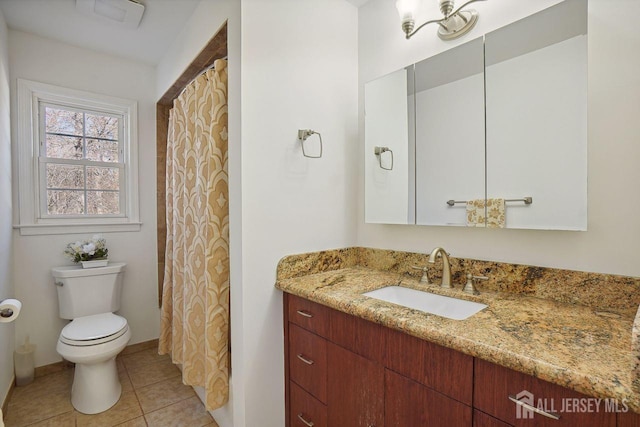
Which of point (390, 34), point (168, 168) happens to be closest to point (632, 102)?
point (390, 34)

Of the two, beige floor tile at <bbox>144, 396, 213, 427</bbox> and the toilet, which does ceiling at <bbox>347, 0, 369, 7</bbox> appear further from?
beige floor tile at <bbox>144, 396, 213, 427</bbox>

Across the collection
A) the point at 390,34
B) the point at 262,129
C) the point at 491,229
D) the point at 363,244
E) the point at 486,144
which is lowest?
the point at 363,244

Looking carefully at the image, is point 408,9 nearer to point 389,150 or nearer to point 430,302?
point 389,150

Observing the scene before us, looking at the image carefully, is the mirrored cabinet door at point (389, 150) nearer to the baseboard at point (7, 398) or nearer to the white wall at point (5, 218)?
the white wall at point (5, 218)

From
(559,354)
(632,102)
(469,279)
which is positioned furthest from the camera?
(469,279)

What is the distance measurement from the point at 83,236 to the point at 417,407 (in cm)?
267

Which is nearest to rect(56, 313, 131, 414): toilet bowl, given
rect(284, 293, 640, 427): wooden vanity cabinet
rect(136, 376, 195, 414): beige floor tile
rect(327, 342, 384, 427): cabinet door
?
rect(136, 376, 195, 414): beige floor tile

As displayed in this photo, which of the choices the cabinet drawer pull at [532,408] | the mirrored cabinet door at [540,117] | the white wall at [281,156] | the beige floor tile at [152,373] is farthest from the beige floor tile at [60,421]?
the mirrored cabinet door at [540,117]

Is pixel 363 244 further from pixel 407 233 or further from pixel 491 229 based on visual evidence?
pixel 491 229

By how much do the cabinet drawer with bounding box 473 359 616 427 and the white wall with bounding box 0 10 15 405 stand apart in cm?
252

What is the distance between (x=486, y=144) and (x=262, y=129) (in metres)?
1.03

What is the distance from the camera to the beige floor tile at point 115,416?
1.72 metres

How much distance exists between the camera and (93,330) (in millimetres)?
1914

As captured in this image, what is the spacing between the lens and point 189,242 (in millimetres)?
1853
